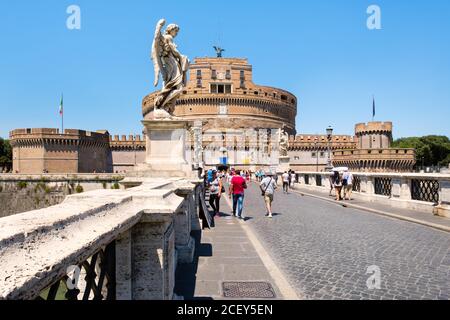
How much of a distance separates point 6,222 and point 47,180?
22854 millimetres

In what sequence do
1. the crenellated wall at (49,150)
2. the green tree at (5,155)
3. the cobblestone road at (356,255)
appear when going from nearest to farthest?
the cobblestone road at (356,255)
the crenellated wall at (49,150)
the green tree at (5,155)

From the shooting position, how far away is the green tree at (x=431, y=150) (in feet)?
239

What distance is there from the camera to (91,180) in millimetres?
21109

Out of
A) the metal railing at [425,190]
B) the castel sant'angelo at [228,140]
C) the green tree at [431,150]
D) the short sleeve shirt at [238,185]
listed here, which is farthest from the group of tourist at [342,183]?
the green tree at [431,150]

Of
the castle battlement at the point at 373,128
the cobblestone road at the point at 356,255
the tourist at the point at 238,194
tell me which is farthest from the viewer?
the castle battlement at the point at 373,128

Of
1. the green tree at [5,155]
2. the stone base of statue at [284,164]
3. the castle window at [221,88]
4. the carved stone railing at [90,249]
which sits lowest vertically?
the carved stone railing at [90,249]

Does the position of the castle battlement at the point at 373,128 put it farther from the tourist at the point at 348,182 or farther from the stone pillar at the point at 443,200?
the stone pillar at the point at 443,200

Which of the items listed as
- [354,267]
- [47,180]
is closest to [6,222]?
[354,267]

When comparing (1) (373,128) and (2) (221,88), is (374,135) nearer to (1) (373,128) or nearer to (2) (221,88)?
(1) (373,128)

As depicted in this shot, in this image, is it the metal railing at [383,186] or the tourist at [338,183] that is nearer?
the metal railing at [383,186]

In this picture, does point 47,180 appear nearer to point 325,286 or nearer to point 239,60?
point 325,286

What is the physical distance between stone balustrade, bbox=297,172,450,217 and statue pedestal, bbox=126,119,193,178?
636 centimetres

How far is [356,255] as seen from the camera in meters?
5.27

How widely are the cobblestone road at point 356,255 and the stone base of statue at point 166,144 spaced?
226cm
